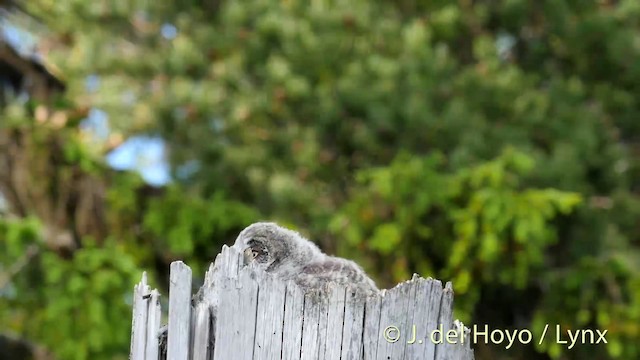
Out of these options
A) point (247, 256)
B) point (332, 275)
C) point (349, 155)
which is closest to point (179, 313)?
point (247, 256)

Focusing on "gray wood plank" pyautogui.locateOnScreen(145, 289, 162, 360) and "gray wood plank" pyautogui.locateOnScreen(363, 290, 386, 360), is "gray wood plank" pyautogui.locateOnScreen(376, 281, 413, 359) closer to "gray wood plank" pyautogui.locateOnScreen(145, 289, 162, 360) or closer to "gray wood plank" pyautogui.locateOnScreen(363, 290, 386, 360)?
"gray wood plank" pyautogui.locateOnScreen(363, 290, 386, 360)

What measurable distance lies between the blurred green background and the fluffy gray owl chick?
260 centimetres

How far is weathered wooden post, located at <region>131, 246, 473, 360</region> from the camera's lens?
1.33 metres

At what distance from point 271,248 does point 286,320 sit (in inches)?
6.3

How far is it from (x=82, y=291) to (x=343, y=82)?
1891 millimetres

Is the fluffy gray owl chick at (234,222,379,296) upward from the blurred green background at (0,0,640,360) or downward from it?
downward

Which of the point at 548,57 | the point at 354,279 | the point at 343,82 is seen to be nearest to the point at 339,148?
the point at 343,82

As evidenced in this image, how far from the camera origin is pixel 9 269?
13.7ft

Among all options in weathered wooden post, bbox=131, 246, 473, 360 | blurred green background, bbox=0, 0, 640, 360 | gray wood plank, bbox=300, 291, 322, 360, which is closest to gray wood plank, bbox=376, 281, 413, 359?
weathered wooden post, bbox=131, 246, 473, 360

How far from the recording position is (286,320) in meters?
1.37

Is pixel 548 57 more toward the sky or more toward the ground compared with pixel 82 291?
more toward the sky

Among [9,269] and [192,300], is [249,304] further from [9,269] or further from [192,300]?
[9,269]

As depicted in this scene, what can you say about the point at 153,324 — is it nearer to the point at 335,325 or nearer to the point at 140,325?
the point at 140,325

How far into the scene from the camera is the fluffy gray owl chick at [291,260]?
1.43 m
